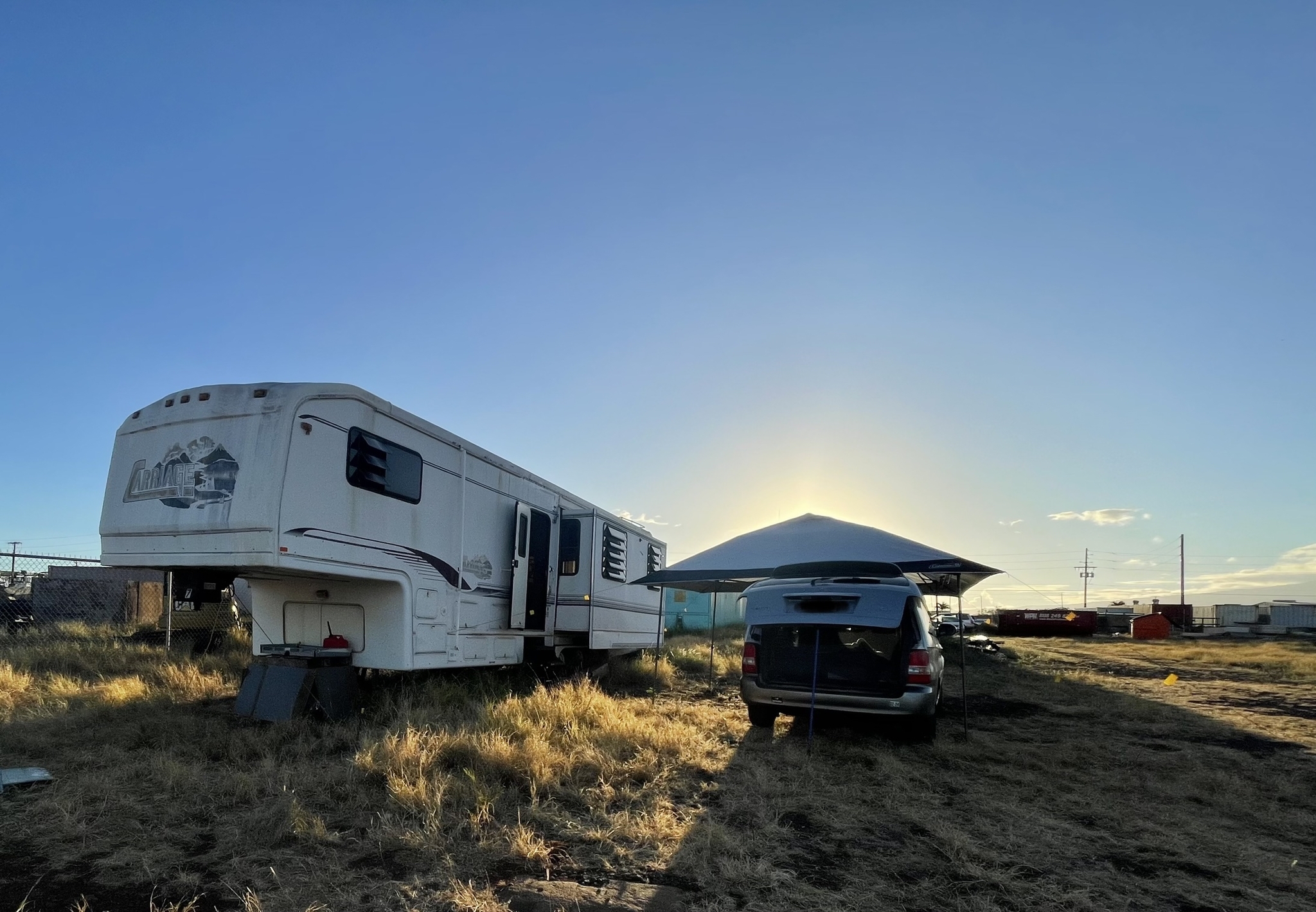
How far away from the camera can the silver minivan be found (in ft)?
25.2

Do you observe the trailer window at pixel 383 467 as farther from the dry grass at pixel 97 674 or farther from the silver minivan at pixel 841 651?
the silver minivan at pixel 841 651

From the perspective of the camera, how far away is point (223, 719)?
25.6 feet

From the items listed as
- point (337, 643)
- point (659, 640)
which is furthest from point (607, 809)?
point (659, 640)

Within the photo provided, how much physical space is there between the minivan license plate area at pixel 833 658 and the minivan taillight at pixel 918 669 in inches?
4.9

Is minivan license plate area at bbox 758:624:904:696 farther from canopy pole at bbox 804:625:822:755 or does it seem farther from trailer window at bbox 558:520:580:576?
trailer window at bbox 558:520:580:576

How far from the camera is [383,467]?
795 cm

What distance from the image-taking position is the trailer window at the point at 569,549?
1198 cm

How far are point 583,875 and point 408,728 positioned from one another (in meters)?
2.66

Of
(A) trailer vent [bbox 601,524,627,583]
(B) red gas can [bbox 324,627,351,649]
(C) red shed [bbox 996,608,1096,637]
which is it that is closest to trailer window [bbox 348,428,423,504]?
(B) red gas can [bbox 324,627,351,649]

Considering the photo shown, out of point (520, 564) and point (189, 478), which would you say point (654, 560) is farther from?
point (189, 478)

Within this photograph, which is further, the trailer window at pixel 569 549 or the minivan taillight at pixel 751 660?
the trailer window at pixel 569 549

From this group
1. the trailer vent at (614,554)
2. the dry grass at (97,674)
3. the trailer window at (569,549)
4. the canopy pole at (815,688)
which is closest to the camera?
the canopy pole at (815,688)

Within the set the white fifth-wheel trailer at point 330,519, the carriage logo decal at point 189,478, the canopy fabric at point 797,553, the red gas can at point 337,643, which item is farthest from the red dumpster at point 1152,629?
the carriage logo decal at point 189,478

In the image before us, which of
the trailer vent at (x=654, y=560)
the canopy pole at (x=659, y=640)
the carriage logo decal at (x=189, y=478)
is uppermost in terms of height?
the carriage logo decal at (x=189, y=478)
